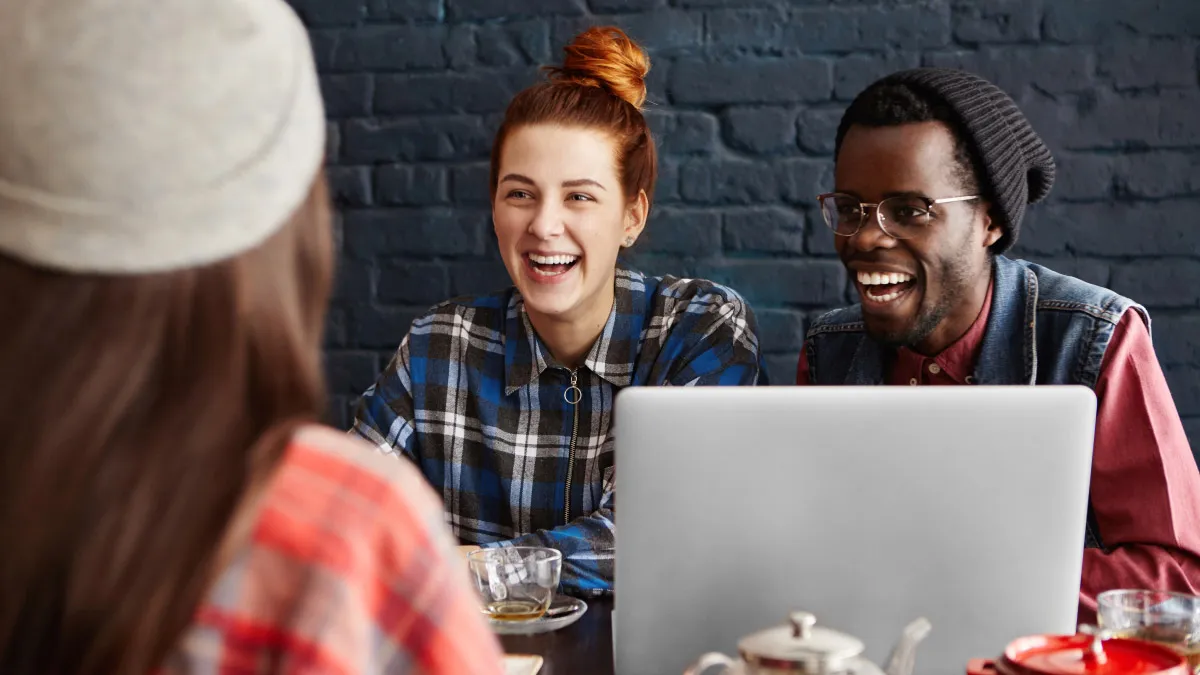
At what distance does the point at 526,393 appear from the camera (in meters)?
1.92

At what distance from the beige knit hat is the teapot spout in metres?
0.59

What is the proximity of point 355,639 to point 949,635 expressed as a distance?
0.64m

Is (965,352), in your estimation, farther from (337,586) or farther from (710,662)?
(337,586)

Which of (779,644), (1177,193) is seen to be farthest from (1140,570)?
(1177,193)

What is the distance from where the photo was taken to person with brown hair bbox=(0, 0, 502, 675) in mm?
530

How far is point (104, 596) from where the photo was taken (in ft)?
1.75

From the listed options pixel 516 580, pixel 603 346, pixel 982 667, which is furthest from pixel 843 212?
pixel 982 667

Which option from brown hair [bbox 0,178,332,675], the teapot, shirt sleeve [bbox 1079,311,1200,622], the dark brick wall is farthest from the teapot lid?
the dark brick wall

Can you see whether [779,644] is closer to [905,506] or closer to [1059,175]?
[905,506]

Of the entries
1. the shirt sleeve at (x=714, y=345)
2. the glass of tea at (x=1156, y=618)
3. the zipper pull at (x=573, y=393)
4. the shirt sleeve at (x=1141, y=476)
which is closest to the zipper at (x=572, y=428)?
the zipper pull at (x=573, y=393)

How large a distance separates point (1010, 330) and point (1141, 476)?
29cm

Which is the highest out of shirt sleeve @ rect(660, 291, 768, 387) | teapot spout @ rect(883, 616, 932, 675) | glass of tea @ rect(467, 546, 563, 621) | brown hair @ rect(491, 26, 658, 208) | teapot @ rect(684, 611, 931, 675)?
brown hair @ rect(491, 26, 658, 208)

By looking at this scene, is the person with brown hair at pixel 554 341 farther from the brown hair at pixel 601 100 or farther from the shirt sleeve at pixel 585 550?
the shirt sleeve at pixel 585 550

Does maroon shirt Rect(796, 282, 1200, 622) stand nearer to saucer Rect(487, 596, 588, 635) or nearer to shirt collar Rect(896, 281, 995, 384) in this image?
shirt collar Rect(896, 281, 995, 384)
